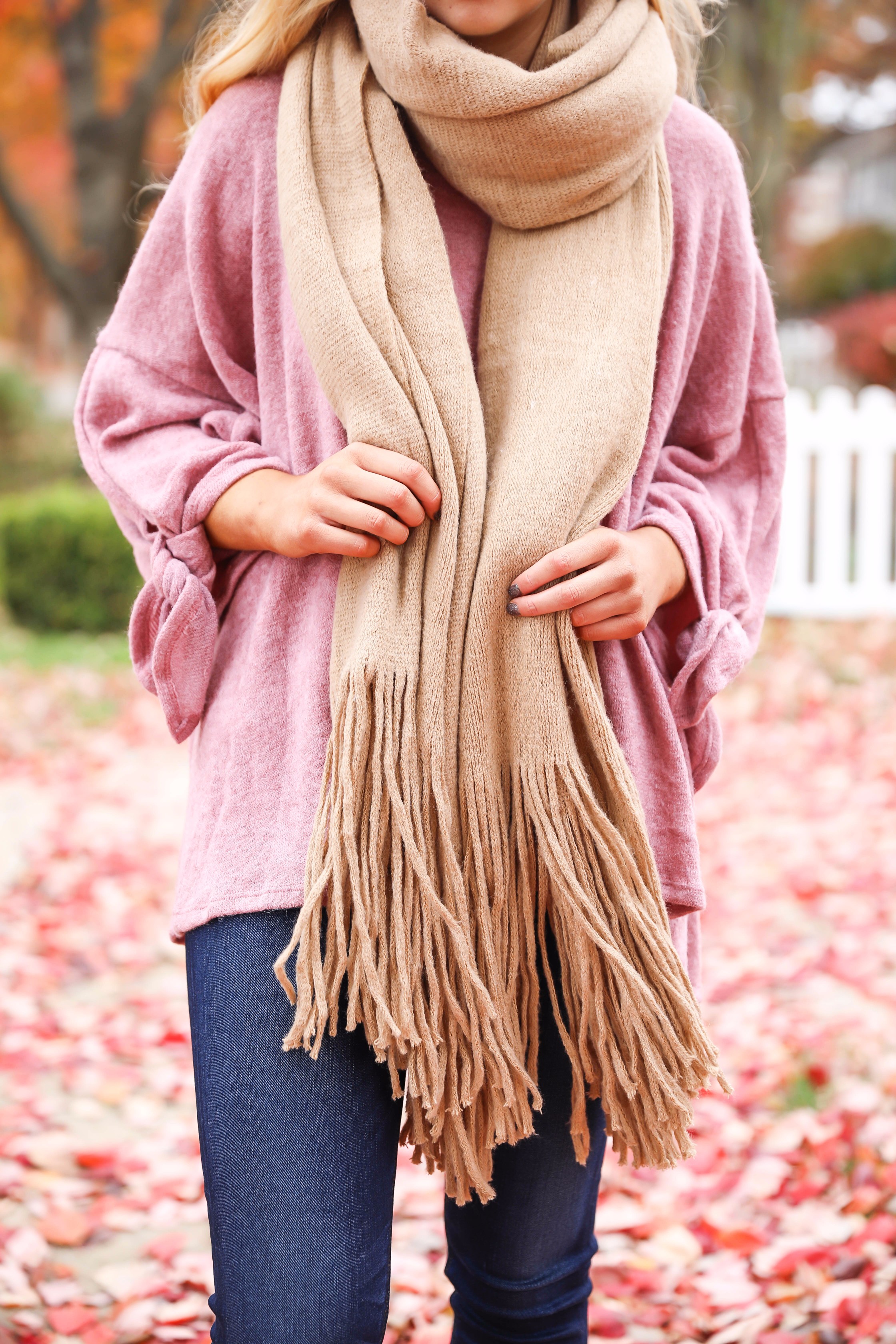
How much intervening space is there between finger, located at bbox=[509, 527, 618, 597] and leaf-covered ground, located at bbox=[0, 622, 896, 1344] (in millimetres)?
1701

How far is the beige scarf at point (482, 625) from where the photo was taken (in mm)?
1253

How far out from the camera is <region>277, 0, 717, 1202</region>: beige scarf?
125cm

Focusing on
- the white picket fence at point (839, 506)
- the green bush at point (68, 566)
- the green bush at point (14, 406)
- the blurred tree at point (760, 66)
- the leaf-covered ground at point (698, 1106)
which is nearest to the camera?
the leaf-covered ground at point (698, 1106)

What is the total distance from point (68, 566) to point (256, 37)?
6.61m

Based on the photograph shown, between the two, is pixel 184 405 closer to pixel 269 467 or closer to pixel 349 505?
pixel 269 467

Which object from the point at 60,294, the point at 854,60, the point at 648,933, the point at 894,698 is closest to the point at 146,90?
the point at 60,294

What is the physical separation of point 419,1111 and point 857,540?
679 cm

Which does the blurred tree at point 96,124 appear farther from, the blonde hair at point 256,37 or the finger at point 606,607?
the finger at point 606,607

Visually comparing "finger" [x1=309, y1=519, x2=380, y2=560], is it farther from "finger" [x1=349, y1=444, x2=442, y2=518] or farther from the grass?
the grass

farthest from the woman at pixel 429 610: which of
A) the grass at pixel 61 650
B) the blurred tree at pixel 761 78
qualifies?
the grass at pixel 61 650

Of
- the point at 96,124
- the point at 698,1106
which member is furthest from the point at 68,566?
the point at 698,1106

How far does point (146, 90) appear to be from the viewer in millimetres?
10219

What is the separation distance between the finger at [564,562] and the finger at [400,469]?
0.40ft

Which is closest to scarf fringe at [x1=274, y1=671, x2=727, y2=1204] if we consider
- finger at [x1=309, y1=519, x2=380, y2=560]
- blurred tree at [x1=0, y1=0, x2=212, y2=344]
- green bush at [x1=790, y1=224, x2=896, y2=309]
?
finger at [x1=309, y1=519, x2=380, y2=560]
